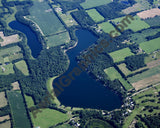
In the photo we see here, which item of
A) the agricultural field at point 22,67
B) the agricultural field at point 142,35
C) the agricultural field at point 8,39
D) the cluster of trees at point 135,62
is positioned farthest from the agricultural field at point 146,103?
the agricultural field at point 8,39

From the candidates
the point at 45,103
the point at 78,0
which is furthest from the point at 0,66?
the point at 78,0

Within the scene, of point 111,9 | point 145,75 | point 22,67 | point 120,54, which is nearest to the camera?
point 145,75

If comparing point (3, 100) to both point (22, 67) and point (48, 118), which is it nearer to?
point (22, 67)

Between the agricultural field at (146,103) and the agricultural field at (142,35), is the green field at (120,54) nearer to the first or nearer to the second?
the agricultural field at (142,35)

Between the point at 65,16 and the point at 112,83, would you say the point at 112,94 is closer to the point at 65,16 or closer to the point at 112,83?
the point at 112,83

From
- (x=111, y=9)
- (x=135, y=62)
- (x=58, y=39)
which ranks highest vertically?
(x=111, y=9)

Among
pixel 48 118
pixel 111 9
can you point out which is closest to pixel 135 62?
pixel 48 118
